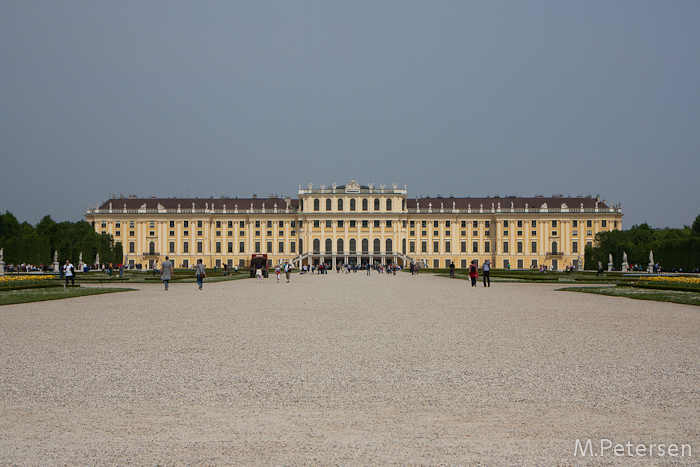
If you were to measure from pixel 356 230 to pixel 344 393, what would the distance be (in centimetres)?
9225

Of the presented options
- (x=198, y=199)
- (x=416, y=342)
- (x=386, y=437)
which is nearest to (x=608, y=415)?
(x=386, y=437)

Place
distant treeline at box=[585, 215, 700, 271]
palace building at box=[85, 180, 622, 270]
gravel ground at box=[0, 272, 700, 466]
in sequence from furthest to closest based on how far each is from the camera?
palace building at box=[85, 180, 622, 270] < distant treeline at box=[585, 215, 700, 271] < gravel ground at box=[0, 272, 700, 466]

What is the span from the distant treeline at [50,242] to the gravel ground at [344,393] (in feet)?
191

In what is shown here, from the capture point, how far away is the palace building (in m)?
96.6

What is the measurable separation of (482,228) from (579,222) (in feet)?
46.1

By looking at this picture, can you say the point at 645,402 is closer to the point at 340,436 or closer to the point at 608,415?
the point at 608,415

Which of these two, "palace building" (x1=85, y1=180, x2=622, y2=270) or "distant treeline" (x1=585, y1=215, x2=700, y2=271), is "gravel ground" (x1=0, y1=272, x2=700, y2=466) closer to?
"distant treeline" (x1=585, y1=215, x2=700, y2=271)

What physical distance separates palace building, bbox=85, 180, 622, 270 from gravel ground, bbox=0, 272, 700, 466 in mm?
85473

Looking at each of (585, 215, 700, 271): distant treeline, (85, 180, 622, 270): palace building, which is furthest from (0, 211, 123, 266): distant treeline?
(585, 215, 700, 271): distant treeline

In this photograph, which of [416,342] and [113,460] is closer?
[113,460]

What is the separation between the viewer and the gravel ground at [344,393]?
176 inches

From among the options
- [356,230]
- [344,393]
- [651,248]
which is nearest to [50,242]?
[356,230]

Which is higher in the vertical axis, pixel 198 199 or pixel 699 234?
pixel 198 199

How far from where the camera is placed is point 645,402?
5.64 meters
